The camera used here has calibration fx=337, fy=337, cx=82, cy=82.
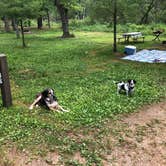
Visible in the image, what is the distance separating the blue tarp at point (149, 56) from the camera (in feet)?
51.8

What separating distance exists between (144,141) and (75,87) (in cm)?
425

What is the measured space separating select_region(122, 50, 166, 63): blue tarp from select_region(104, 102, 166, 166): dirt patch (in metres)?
7.01

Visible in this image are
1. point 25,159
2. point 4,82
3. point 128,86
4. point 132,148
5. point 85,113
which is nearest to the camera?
point 25,159

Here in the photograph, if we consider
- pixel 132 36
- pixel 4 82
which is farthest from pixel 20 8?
pixel 4 82

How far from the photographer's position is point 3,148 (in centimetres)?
676

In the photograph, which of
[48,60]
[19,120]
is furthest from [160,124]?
[48,60]

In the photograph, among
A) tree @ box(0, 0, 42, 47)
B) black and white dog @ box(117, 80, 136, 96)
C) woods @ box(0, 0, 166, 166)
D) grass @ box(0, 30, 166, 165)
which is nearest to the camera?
woods @ box(0, 0, 166, 166)

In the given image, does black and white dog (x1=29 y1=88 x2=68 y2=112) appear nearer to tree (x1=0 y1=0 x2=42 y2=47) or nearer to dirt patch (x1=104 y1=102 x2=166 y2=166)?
dirt patch (x1=104 y1=102 x2=166 y2=166)

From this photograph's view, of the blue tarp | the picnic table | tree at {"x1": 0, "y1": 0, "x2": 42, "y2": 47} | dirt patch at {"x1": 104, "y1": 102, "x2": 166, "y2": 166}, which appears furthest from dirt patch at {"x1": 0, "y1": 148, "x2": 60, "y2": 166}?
the picnic table

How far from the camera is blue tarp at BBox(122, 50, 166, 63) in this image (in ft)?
51.8

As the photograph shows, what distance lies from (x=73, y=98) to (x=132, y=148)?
10.6ft

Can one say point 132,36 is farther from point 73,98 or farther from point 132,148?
point 132,148

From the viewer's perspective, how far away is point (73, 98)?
9.74m

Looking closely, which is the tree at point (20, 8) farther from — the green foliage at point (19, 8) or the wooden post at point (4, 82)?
the wooden post at point (4, 82)
